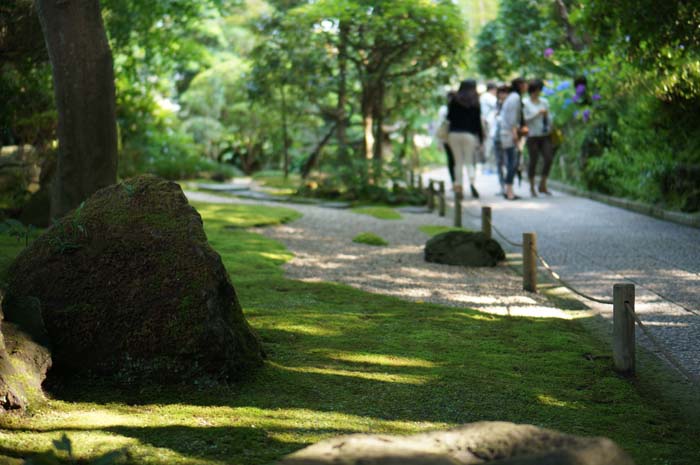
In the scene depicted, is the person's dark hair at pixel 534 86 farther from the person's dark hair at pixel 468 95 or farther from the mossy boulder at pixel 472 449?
the mossy boulder at pixel 472 449

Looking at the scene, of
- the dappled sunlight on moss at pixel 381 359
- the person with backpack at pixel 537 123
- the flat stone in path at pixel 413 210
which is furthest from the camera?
the person with backpack at pixel 537 123

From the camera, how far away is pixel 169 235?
5.04 meters

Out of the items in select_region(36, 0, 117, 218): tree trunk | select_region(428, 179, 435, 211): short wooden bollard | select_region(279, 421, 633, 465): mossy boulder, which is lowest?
select_region(279, 421, 633, 465): mossy boulder

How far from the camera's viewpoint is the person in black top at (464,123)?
15781 millimetres

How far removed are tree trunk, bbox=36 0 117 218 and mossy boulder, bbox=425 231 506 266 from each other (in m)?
3.96

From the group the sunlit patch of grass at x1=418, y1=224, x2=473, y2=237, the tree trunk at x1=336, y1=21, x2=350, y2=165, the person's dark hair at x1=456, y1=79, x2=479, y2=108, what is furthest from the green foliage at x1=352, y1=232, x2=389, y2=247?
the tree trunk at x1=336, y1=21, x2=350, y2=165

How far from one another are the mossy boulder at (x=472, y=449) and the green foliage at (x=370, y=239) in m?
8.50

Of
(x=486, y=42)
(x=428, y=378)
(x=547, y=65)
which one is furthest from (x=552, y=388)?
(x=486, y=42)

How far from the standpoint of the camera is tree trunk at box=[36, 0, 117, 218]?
738cm

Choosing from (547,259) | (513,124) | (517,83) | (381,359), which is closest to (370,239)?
(547,259)

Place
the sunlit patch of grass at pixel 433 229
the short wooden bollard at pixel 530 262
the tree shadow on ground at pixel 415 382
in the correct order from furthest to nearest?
the sunlit patch of grass at pixel 433 229 → the short wooden bollard at pixel 530 262 → the tree shadow on ground at pixel 415 382

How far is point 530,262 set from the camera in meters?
8.20

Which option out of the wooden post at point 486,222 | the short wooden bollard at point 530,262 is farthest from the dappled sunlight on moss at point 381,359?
the wooden post at point 486,222

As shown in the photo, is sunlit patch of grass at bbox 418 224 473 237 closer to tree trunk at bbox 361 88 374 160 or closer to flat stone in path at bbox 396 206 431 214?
flat stone in path at bbox 396 206 431 214
